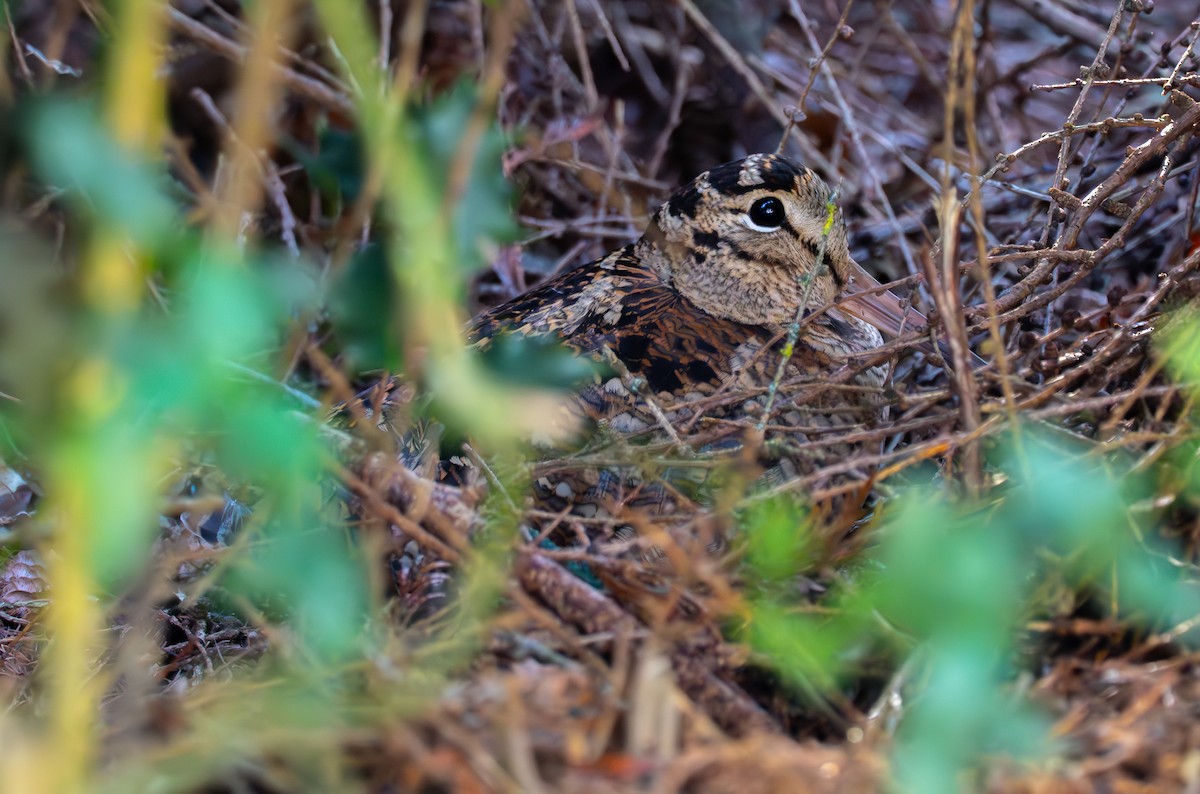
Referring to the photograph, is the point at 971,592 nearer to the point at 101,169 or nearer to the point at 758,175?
the point at 101,169

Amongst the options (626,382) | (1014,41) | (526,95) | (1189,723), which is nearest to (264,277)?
(626,382)

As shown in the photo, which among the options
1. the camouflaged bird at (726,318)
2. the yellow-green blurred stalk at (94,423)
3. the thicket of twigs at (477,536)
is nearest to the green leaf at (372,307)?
the thicket of twigs at (477,536)

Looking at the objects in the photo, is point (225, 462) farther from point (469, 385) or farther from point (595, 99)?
point (595, 99)

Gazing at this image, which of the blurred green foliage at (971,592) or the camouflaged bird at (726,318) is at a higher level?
the blurred green foliage at (971,592)

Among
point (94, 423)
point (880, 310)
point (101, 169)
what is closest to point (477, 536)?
point (94, 423)

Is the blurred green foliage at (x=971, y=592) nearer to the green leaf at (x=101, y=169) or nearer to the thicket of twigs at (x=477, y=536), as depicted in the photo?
the thicket of twigs at (x=477, y=536)

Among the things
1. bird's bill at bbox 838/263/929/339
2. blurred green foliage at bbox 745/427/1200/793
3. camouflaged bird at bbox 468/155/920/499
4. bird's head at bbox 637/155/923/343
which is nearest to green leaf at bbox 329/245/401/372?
blurred green foliage at bbox 745/427/1200/793
